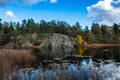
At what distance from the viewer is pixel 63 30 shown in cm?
11125

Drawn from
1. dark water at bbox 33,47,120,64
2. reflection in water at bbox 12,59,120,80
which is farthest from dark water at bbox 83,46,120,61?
reflection in water at bbox 12,59,120,80

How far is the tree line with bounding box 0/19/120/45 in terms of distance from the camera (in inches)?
3890

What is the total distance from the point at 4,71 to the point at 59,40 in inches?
3541

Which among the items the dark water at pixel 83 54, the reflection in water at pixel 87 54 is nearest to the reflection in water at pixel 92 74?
the dark water at pixel 83 54

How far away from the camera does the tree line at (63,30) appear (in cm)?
9881

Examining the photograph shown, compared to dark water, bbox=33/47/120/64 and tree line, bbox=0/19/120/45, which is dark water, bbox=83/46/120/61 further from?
tree line, bbox=0/19/120/45

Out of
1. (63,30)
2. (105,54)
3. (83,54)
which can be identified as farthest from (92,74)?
(63,30)

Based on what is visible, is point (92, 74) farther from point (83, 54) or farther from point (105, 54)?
point (83, 54)

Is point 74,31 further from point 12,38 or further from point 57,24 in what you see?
point 12,38

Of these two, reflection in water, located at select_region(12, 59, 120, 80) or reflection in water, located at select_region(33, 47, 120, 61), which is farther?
reflection in water, located at select_region(33, 47, 120, 61)

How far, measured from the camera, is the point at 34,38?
9894cm

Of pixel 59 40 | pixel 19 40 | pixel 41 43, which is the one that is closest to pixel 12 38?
pixel 19 40

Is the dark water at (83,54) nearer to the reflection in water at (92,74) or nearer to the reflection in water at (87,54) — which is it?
the reflection in water at (87,54)

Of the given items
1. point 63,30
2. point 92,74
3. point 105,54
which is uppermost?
point 63,30
